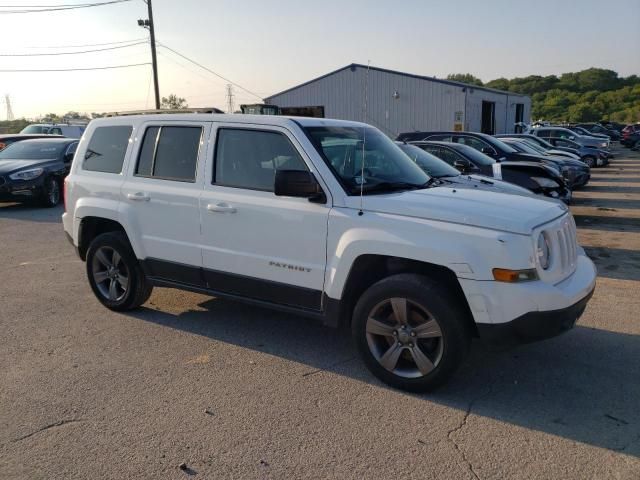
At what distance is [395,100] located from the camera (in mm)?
30828

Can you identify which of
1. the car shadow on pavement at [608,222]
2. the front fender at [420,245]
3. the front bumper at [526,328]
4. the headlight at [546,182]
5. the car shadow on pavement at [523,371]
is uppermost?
the front fender at [420,245]

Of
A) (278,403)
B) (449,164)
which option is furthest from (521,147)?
(278,403)

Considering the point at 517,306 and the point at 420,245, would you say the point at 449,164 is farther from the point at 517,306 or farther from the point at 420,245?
the point at 517,306

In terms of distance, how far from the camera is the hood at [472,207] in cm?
357

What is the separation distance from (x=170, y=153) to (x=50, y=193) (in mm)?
9859

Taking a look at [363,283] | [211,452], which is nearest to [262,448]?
[211,452]

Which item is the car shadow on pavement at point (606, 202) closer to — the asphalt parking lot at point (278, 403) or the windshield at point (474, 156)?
the windshield at point (474, 156)

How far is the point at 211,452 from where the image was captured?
317 cm

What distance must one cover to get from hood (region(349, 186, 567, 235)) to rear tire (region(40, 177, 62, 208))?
11.5m

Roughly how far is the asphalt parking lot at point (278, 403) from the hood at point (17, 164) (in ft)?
27.7

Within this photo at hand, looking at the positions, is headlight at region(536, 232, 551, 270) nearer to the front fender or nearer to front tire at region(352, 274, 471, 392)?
the front fender

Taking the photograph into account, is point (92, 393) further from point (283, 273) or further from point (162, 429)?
point (283, 273)

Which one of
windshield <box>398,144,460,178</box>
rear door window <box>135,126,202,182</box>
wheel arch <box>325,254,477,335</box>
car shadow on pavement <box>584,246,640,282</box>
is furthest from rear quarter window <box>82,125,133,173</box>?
car shadow on pavement <box>584,246,640,282</box>

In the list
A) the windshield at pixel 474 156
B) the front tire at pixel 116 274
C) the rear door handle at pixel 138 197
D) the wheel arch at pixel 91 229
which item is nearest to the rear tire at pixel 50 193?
the wheel arch at pixel 91 229
